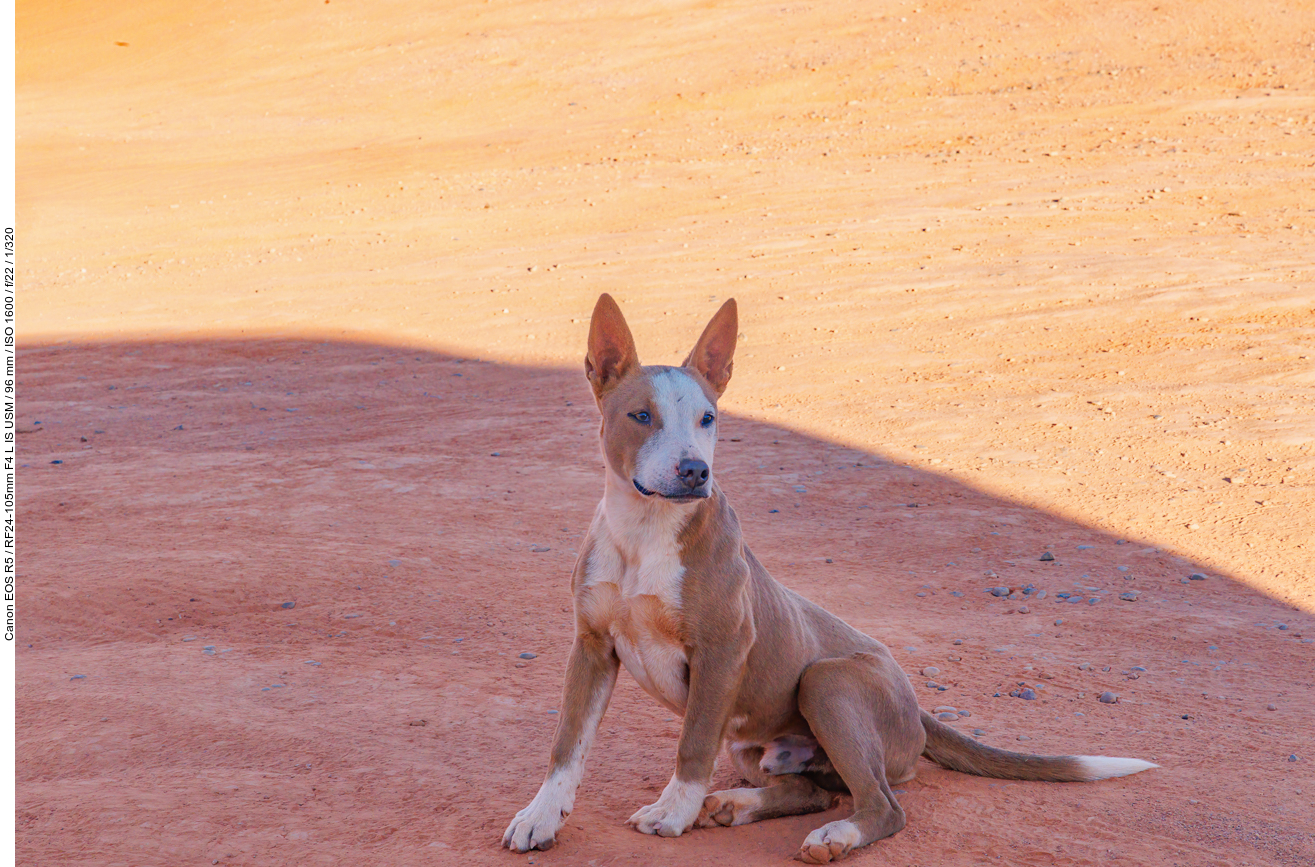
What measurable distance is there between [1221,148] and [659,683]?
1680 cm

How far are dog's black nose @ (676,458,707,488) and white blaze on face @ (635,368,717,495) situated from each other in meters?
0.01

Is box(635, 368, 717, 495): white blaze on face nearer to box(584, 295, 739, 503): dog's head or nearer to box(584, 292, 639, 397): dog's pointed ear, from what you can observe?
box(584, 295, 739, 503): dog's head

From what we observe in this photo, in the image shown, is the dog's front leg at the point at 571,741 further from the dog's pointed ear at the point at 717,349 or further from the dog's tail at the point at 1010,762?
the dog's tail at the point at 1010,762

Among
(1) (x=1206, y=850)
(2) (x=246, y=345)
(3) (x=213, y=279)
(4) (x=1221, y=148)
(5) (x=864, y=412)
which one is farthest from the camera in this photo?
(4) (x=1221, y=148)

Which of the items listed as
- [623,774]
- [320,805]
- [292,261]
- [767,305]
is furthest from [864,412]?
[292,261]

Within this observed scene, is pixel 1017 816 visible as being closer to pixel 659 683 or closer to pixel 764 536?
pixel 659 683

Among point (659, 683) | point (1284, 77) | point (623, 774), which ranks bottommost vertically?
point (623, 774)

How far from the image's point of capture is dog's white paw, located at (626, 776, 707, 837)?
378 centimetres

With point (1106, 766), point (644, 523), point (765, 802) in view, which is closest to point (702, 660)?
point (644, 523)

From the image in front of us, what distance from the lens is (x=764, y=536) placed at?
283 inches

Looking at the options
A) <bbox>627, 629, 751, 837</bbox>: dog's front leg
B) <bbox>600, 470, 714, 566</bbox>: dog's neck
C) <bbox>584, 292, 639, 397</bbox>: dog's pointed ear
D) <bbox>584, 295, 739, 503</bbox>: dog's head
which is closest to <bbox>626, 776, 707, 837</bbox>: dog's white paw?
Answer: <bbox>627, 629, 751, 837</bbox>: dog's front leg

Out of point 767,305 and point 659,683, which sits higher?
point 767,305

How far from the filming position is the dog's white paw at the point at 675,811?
378 centimetres

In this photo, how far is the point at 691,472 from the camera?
3625 mm
